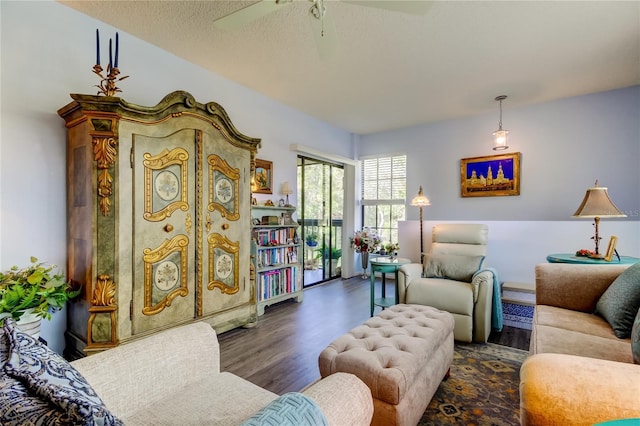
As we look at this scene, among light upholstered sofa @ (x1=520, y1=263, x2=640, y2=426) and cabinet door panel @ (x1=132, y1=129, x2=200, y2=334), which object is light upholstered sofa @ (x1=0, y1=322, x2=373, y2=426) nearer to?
light upholstered sofa @ (x1=520, y1=263, x2=640, y2=426)

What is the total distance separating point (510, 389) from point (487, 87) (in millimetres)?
3214

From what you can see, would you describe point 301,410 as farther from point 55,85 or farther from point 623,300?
point 55,85

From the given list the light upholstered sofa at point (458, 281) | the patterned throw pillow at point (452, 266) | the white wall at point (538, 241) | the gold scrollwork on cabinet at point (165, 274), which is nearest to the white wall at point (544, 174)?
the white wall at point (538, 241)

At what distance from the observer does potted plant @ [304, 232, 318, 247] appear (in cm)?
493

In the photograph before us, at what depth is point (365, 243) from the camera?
5102 millimetres

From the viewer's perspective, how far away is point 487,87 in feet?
11.9

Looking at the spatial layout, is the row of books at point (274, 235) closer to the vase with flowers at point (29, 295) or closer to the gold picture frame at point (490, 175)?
the vase with flowers at point (29, 295)

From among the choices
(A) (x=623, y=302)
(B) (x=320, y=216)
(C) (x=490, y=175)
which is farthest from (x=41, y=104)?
(C) (x=490, y=175)

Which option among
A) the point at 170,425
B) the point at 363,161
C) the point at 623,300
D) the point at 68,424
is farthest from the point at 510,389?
the point at 363,161

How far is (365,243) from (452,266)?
2.05 meters

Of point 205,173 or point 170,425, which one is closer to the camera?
point 170,425

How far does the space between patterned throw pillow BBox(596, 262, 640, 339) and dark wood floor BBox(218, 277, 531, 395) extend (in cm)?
95

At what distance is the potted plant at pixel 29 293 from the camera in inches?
68.2

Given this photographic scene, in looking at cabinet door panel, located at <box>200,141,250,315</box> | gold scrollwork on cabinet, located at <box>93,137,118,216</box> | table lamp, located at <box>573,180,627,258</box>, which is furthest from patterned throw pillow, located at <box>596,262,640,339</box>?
gold scrollwork on cabinet, located at <box>93,137,118,216</box>
